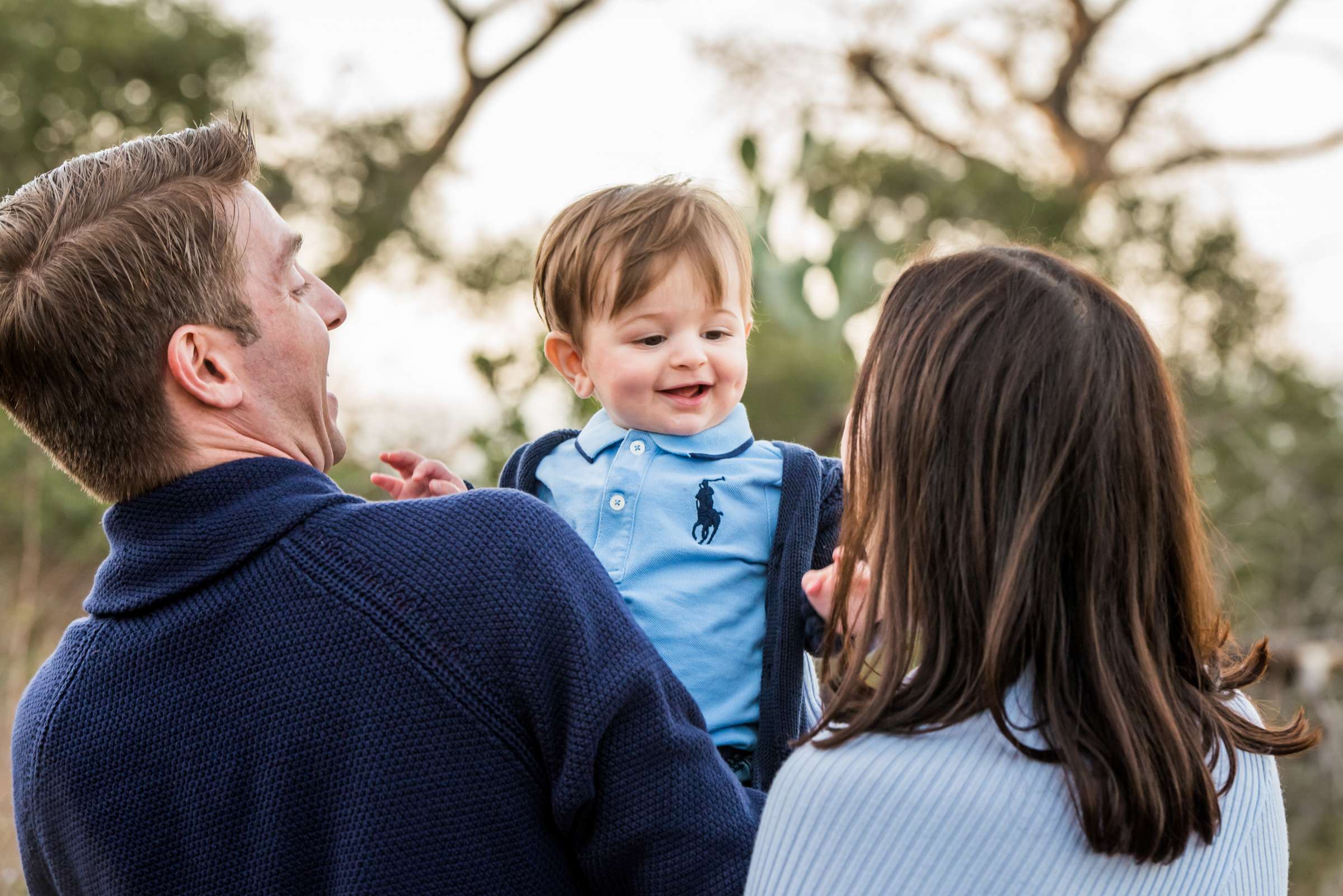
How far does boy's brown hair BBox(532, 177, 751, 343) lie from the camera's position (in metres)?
1.96

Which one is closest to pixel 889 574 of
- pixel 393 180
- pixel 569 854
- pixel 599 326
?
pixel 569 854

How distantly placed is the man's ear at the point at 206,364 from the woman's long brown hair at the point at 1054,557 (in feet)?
2.58

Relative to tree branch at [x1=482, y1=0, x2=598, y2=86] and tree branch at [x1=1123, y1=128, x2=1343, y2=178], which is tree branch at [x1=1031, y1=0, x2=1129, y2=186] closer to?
tree branch at [x1=1123, y1=128, x2=1343, y2=178]

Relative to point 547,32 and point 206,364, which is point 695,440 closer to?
point 206,364

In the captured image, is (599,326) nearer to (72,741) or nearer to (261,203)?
(261,203)

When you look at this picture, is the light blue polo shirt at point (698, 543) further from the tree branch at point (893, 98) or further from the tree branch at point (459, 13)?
the tree branch at point (893, 98)

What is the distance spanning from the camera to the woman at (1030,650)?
1339 millimetres

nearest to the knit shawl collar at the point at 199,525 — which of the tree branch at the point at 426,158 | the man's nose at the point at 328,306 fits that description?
the man's nose at the point at 328,306

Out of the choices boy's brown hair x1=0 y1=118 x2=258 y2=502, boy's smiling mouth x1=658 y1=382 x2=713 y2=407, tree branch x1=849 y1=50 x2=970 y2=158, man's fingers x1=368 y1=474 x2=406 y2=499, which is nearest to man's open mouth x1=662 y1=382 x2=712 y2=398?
boy's smiling mouth x1=658 y1=382 x2=713 y2=407

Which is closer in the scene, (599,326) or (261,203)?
(261,203)

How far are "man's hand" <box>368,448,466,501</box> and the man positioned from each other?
19.4 inches

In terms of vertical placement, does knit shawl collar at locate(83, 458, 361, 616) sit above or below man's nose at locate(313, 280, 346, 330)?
below

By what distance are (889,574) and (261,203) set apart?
953 mm

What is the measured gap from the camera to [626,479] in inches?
76.5
